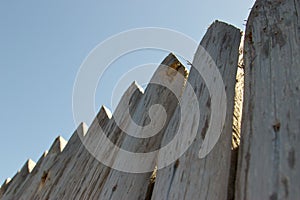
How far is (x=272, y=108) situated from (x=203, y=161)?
1.20 ft

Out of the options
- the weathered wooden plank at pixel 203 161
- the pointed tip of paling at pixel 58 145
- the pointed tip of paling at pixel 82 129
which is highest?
the pointed tip of paling at pixel 82 129

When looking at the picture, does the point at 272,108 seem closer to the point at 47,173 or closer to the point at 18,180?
the point at 47,173

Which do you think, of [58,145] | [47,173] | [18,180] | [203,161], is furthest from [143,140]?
[18,180]

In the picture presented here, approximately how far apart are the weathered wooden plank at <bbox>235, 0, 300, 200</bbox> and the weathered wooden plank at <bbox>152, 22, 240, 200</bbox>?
133mm

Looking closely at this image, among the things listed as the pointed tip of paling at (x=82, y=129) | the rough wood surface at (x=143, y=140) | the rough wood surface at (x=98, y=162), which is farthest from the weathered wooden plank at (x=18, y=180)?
the rough wood surface at (x=143, y=140)

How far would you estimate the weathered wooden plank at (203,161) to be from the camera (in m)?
1.51

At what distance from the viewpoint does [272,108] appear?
1.47m

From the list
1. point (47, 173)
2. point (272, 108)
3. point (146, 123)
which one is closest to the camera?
point (272, 108)

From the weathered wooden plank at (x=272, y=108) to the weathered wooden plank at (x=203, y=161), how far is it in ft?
0.43

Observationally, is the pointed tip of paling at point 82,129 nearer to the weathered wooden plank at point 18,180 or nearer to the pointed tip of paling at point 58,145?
the pointed tip of paling at point 58,145

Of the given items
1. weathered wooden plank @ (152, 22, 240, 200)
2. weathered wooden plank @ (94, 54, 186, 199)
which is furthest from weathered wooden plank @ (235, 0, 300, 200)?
Result: weathered wooden plank @ (94, 54, 186, 199)

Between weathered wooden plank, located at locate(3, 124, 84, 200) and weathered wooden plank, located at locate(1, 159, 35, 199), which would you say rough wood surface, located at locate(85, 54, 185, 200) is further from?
weathered wooden plank, located at locate(1, 159, 35, 199)

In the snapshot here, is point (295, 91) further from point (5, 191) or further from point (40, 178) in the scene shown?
point (5, 191)

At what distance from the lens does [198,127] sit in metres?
1.80
